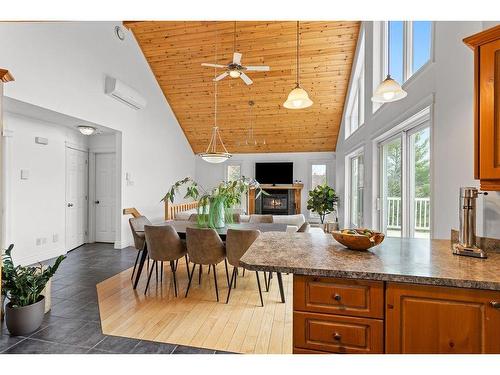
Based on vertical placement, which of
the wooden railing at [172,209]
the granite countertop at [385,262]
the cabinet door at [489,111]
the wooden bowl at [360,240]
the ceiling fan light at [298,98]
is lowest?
the wooden railing at [172,209]

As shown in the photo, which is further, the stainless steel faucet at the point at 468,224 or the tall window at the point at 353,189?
the tall window at the point at 353,189

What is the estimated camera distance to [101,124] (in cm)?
463

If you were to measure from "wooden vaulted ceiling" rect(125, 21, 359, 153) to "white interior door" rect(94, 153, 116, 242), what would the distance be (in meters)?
2.39

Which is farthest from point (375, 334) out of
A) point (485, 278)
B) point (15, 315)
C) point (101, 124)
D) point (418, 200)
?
point (101, 124)

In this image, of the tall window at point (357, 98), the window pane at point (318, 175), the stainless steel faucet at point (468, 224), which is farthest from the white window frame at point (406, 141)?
the window pane at point (318, 175)

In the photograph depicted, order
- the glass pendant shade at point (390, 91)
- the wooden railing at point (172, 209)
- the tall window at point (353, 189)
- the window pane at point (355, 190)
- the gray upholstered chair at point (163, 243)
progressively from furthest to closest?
the wooden railing at point (172, 209), the tall window at point (353, 189), the window pane at point (355, 190), the gray upholstered chair at point (163, 243), the glass pendant shade at point (390, 91)

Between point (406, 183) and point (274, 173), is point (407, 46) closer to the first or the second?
point (406, 183)

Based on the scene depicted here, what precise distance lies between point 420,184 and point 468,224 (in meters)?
1.54

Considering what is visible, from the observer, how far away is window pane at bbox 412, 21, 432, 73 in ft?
8.53

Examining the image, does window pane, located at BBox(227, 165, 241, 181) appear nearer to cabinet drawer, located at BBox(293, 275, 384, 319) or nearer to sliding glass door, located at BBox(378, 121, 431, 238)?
sliding glass door, located at BBox(378, 121, 431, 238)

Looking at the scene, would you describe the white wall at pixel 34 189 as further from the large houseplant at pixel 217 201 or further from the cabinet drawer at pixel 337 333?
the cabinet drawer at pixel 337 333

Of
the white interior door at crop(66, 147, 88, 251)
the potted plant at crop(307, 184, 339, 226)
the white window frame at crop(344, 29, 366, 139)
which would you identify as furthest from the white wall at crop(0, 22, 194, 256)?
the white window frame at crop(344, 29, 366, 139)

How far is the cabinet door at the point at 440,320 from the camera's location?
1120mm

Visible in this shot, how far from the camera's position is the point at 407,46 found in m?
3.11
